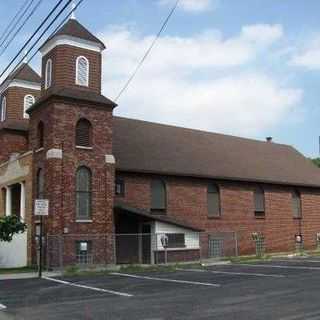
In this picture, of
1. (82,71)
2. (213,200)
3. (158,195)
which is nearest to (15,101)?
(82,71)

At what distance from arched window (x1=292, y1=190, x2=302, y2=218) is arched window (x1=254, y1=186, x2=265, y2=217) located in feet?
12.4

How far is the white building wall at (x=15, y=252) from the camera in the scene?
32312 mm

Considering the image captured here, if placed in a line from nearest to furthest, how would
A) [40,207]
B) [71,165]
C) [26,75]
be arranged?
[40,207] → [71,165] → [26,75]

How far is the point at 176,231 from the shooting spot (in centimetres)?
3241

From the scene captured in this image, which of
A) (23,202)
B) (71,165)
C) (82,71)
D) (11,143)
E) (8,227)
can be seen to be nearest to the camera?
(8,227)

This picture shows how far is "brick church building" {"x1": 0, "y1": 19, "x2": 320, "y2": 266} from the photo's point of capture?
30.2 metres

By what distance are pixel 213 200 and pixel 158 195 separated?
177 inches

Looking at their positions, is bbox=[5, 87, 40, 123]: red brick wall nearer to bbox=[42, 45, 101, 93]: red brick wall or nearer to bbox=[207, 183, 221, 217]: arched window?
bbox=[42, 45, 101, 93]: red brick wall

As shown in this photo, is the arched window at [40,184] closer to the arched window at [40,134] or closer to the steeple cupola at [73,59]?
the arched window at [40,134]

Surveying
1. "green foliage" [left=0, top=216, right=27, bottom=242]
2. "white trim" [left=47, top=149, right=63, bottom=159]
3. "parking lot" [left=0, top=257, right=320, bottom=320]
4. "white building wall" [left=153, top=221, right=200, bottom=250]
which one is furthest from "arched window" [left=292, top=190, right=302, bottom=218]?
"green foliage" [left=0, top=216, right=27, bottom=242]

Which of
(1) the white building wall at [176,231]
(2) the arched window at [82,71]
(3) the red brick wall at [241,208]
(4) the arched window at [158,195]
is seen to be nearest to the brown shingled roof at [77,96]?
(2) the arched window at [82,71]

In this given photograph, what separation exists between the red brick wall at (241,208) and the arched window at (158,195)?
28cm

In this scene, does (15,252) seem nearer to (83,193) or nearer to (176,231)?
(83,193)

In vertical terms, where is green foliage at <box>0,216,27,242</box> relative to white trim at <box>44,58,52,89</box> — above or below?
below
